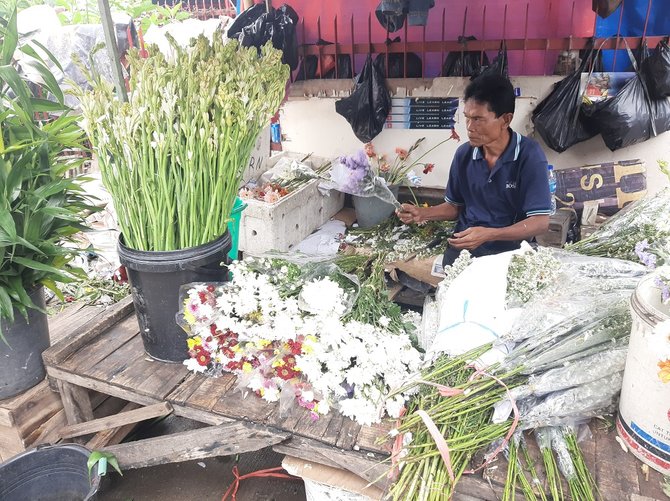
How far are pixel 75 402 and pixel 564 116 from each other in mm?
3475

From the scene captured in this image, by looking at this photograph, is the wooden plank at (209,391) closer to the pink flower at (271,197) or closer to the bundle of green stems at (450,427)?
the bundle of green stems at (450,427)

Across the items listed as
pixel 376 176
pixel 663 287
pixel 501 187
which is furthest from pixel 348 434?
pixel 376 176

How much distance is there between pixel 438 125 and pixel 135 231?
2.91 meters

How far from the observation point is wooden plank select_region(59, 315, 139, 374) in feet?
7.00

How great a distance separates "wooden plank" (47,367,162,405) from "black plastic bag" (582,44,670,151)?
10.9ft

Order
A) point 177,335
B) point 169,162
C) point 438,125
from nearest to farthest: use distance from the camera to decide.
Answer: point 169,162, point 177,335, point 438,125

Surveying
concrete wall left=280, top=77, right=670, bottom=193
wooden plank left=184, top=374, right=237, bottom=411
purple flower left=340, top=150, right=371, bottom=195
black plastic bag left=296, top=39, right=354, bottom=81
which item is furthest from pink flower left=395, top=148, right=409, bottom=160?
wooden plank left=184, top=374, right=237, bottom=411

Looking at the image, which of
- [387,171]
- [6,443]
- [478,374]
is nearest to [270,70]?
[478,374]

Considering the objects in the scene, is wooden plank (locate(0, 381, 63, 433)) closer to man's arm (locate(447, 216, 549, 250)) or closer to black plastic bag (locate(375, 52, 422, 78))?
man's arm (locate(447, 216, 549, 250))

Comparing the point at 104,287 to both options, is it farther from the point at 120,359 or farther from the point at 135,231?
the point at 135,231

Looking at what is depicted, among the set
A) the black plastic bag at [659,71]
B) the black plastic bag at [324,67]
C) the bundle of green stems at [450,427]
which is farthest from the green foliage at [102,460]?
the black plastic bag at [659,71]

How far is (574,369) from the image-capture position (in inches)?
59.7

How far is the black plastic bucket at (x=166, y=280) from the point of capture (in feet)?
6.09

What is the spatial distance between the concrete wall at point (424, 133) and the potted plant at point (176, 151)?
2.43 m
